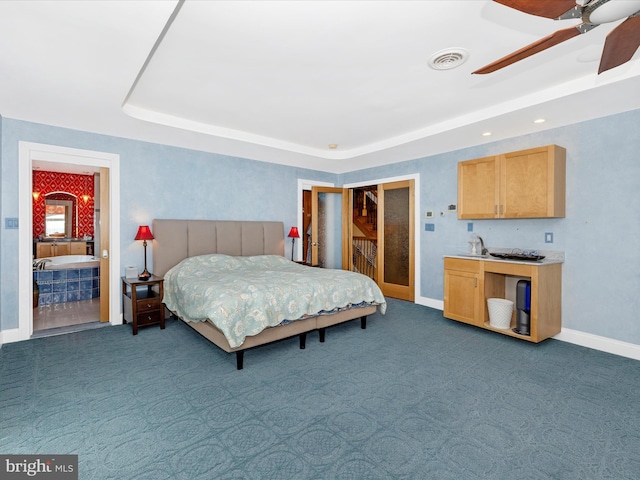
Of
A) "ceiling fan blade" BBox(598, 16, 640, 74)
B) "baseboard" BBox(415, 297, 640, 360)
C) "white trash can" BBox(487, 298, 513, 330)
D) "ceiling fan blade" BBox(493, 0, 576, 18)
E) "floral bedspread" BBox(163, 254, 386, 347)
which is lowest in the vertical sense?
"baseboard" BBox(415, 297, 640, 360)

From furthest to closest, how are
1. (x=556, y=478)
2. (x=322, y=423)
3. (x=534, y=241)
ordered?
(x=534, y=241), (x=322, y=423), (x=556, y=478)

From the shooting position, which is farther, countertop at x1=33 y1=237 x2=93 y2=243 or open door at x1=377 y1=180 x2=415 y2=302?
countertop at x1=33 y1=237 x2=93 y2=243

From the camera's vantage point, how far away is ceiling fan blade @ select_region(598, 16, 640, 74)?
165cm

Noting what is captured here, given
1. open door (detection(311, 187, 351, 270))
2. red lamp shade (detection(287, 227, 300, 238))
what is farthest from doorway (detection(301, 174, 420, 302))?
red lamp shade (detection(287, 227, 300, 238))

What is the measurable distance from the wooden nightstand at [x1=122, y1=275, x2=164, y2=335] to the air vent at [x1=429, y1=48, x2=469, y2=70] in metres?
3.87

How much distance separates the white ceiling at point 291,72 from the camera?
6.72 feet

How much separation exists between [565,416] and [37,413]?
11.9ft

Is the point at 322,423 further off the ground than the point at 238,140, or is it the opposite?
the point at 238,140

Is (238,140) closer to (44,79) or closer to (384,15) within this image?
(44,79)

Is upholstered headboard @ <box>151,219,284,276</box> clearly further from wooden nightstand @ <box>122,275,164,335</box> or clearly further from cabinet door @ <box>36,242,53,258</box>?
cabinet door @ <box>36,242,53,258</box>

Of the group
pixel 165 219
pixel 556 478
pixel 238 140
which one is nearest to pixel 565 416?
pixel 556 478

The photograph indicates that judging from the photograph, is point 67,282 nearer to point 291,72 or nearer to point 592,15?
point 291,72

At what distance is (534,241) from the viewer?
401 centimetres

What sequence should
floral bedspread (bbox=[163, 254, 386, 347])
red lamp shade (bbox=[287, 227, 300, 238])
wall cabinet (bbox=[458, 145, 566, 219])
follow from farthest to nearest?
red lamp shade (bbox=[287, 227, 300, 238]), wall cabinet (bbox=[458, 145, 566, 219]), floral bedspread (bbox=[163, 254, 386, 347])
